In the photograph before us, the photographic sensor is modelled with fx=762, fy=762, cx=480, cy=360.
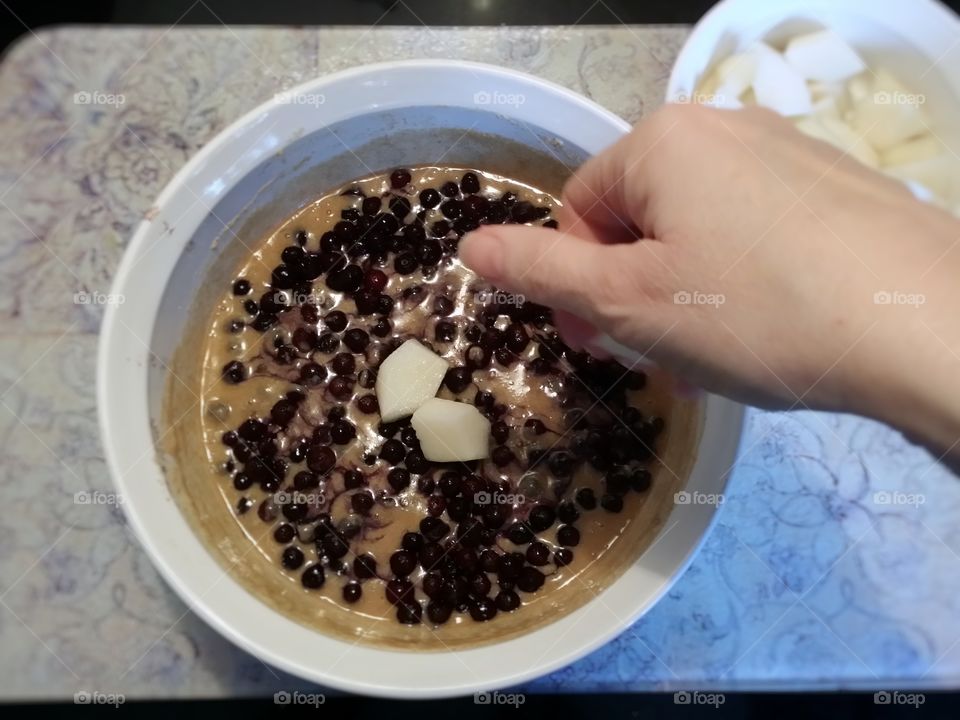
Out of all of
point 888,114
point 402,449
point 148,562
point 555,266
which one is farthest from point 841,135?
point 148,562

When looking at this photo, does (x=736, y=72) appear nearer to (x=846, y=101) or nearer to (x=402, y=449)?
(x=846, y=101)

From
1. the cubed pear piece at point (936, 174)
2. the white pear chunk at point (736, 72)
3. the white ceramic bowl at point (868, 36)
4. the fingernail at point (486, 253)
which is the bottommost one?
the cubed pear piece at point (936, 174)

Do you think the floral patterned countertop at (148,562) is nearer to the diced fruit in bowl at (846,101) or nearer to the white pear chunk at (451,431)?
the diced fruit in bowl at (846,101)

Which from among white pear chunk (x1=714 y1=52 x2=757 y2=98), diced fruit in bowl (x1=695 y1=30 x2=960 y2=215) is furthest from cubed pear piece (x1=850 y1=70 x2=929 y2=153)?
white pear chunk (x1=714 y1=52 x2=757 y2=98)

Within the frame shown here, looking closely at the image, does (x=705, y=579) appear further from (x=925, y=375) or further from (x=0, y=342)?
(x=0, y=342)

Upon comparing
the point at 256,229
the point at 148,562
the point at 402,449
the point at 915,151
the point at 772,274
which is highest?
the point at 772,274

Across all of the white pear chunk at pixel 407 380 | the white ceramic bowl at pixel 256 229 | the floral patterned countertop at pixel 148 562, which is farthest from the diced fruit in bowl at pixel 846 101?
the white pear chunk at pixel 407 380

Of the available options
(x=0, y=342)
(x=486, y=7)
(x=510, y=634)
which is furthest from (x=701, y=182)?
(x=0, y=342)
